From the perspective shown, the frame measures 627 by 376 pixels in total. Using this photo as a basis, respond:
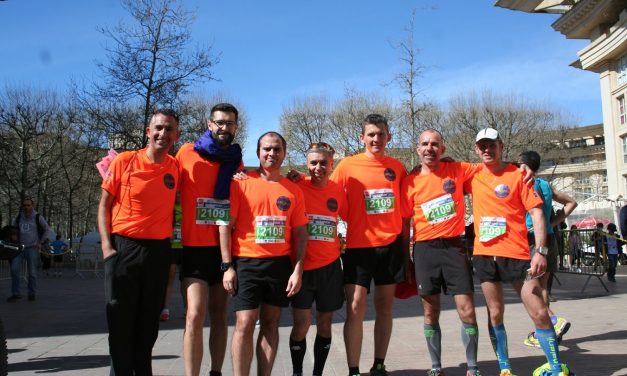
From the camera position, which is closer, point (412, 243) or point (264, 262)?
point (264, 262)

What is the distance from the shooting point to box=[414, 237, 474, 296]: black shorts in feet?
16.0

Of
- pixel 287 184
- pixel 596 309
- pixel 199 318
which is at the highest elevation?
pixel 287 184

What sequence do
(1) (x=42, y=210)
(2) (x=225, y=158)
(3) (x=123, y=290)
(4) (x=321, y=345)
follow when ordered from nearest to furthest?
(3) (x=123, y=290), (2) (x=225, y=158), (4) (x=321, y=345), (1) (x=42, y=210)

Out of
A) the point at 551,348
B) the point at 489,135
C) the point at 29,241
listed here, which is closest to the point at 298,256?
the point at 489,135

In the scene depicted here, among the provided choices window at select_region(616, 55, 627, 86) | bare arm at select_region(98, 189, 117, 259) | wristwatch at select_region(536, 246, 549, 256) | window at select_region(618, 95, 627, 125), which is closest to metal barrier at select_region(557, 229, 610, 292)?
wristwatch at select_region(536, 246, 549, 256)

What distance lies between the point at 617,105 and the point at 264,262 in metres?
33.5

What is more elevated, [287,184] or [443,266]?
[287,184]

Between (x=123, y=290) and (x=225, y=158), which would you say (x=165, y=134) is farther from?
(x=123, y=290)

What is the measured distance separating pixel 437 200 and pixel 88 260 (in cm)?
1850

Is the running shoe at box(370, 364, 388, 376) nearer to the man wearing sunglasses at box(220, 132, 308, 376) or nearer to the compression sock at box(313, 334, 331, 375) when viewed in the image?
the compression sock at box(313, 334, 331, 375)

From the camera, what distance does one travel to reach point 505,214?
191 inches

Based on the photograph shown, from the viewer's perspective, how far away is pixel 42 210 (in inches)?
1633

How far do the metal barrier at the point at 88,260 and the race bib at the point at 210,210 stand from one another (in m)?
17.5

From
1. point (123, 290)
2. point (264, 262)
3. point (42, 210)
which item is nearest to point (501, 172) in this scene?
point (264, 262)
